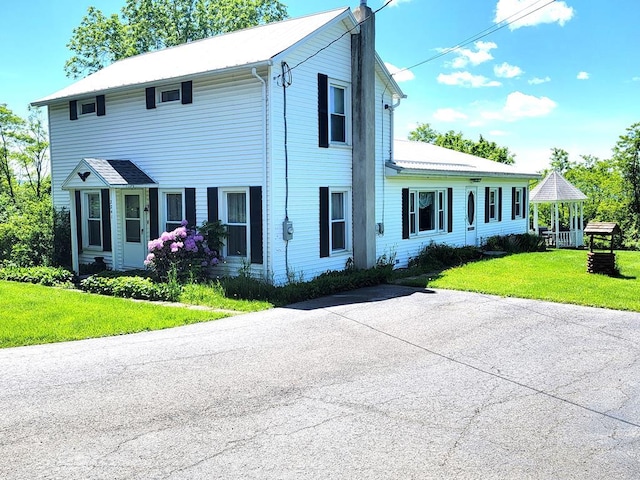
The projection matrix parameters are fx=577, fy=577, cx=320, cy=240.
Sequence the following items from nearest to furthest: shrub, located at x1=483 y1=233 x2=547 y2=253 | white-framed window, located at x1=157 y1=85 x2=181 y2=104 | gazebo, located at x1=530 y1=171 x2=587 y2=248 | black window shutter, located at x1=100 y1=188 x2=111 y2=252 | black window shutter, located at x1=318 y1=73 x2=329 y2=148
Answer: black window shutter, located at x1=318 y1=73 x2=329 y2=148 < white-framed window, located at x1=157 y1=85 x2=181 y2=104 < black window shutter, located at x1=100 y1=188 x2=111 y2=252 < shrub, located at x1=483 y1=233 x2=547 y2=253 < gazebo, located at x1=530 y1=171 x2=587 y2=248

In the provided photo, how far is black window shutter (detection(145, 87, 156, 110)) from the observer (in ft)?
49.8

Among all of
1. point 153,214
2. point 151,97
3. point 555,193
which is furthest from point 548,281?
point 555,193

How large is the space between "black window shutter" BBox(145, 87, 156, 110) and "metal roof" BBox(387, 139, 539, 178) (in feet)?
22.0

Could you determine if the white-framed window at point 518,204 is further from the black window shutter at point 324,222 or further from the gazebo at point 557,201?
the black window shutter at point 324,222

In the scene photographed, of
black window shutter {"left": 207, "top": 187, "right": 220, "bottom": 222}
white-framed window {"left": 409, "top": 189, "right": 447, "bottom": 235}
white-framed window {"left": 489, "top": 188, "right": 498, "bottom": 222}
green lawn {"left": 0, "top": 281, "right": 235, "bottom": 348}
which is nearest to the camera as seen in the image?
green lawn {"left": 0, "top": 281, "right": 235, "bottom": 348}

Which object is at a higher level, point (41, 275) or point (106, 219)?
point (106, 219)

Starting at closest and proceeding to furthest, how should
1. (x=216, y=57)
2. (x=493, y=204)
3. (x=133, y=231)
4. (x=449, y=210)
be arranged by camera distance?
(x=216, y=57)
(x=133, y=231)
(x=449, y=210)
(x=493, y=204)

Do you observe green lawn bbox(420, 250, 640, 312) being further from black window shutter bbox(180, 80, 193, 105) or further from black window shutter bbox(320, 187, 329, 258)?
black window shutter bbox(180, 80, 193, 105)

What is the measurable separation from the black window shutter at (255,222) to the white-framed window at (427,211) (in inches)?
→ 265

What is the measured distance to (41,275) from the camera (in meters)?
14.7

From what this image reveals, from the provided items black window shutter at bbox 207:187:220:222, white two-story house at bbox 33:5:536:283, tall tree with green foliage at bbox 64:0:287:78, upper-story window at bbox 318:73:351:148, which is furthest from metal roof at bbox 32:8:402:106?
tall tree with green foliage at bbox 64:0:287:78

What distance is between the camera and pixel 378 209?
54.2 feet

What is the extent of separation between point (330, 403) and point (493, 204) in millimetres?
19745

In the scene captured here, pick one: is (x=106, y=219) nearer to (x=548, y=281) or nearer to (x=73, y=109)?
(x=73, y=109)
